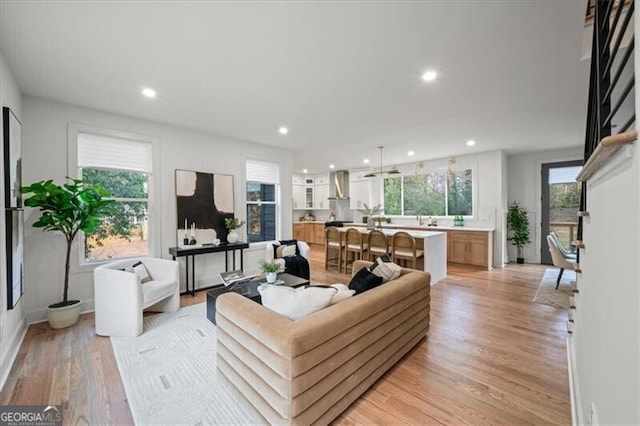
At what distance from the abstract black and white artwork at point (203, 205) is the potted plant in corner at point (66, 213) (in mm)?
1223

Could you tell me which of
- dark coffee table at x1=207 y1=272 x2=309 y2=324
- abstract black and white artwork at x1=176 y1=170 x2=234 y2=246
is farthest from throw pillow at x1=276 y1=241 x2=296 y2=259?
dark coffee table at x1=207 y1=272 x2=309 y2=324

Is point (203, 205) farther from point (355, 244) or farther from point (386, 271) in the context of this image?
point (386, 271)

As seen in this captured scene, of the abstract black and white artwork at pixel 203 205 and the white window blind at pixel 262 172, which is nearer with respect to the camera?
the abstract black and white artwork at pixel 203 205

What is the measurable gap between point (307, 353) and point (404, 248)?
143 inches

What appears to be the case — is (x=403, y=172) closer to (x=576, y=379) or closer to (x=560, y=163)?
(x=560, y=163)

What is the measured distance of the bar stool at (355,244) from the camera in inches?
211

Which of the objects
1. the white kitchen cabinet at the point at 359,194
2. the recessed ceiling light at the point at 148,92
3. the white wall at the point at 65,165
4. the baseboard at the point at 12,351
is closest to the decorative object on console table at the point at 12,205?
the baseboard at the point at 12,351

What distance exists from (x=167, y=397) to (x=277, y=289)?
113 cm

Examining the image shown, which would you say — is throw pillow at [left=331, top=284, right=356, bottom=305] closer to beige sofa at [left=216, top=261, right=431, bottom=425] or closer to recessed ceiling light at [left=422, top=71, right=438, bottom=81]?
beige sofa at [left=216, top=261, right=431, bottom=425]

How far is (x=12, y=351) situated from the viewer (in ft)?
8.07

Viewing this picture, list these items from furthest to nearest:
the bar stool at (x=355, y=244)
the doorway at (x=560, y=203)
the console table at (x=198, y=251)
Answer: the doorway at (x=560, y=203) → the bar stool at (x=355, y=244) → the console table at (x=198, y=251)

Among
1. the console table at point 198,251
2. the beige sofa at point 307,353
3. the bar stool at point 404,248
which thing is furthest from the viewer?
the bar stool at point 404,248

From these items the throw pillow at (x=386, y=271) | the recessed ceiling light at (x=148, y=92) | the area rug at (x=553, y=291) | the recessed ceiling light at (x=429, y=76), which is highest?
the recessed ceiling light at (x=148, y=92)

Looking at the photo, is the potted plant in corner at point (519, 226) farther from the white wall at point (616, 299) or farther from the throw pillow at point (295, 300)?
the throw pillow at point (295, 300)
